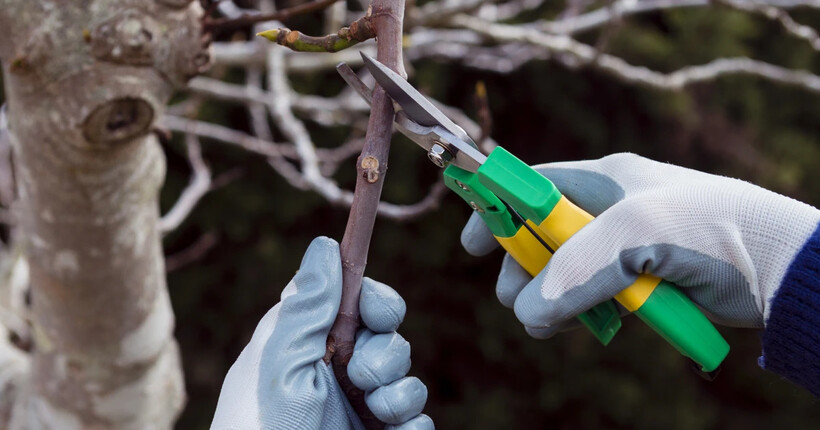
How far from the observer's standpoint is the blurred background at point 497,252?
134 inches

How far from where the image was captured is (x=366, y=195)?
2.64ft

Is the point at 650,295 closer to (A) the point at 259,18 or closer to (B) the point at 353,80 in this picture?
(B) the point at 353,80

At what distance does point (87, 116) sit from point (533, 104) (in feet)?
8.89

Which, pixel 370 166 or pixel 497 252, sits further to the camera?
pixel 497 252

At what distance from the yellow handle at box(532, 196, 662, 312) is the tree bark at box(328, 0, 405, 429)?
25cm

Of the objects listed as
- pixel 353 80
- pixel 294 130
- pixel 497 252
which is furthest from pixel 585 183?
pixel 497 252

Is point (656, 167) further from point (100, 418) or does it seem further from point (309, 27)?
point (309, 27)

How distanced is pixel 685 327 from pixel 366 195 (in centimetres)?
44

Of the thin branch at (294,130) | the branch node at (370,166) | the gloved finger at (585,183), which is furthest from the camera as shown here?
the thin branch at (294,130)

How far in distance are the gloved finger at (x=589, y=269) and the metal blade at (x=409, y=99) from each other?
0.19 metres

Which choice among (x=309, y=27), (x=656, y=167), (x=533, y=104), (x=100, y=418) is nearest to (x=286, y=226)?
(x=309, y=27)

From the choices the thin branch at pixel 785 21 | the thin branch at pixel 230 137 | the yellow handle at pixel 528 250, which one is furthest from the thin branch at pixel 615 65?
the yellow handle at pixel 528 250

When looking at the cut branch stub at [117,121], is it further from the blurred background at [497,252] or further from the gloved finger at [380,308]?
the blurred background at [497,252]

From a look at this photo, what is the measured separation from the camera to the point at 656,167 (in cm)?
101
